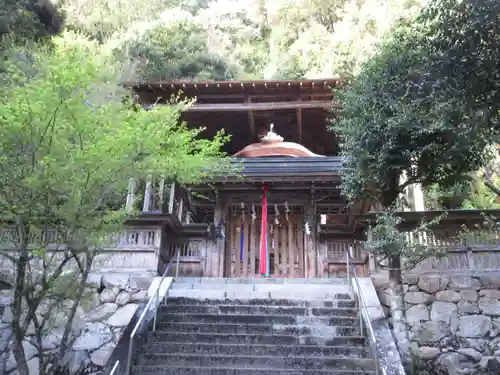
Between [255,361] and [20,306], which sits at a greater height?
[20,306]

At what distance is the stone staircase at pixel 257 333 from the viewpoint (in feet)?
25.7

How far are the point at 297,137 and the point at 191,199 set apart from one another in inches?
199

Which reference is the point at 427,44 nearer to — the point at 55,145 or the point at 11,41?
the point at 55,145

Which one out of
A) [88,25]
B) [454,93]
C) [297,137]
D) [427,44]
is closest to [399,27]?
[427,44]

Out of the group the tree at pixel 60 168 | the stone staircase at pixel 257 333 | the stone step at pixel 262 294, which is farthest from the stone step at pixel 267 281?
the tree at pixel 60 168

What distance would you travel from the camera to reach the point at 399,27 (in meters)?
10.7

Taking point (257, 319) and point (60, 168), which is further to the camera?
point (257, 319)

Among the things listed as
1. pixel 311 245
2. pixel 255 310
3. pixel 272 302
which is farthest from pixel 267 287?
pixel 311 245

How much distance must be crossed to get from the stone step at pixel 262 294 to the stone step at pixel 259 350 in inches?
77.9

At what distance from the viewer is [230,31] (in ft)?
111

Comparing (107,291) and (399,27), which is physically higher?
(399,27)

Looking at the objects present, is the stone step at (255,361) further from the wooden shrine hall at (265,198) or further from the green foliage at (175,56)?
the green foliage at (175,56)

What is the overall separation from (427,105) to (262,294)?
215 inches

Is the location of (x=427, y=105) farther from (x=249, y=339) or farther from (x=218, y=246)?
(x=218, y=246)
